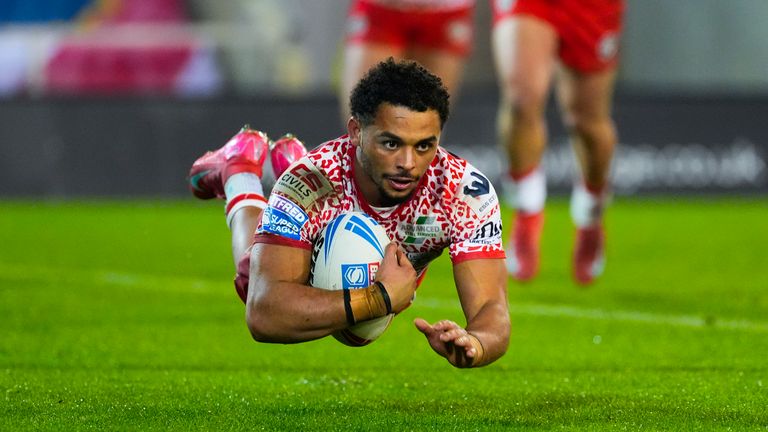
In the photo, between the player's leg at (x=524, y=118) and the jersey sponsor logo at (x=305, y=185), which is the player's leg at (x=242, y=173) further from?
the player's leg at (x=524, y=118)

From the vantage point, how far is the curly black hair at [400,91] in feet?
15.8

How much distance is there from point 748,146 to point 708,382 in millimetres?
11543

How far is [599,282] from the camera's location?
9.37 metres

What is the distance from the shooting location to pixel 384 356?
644cm

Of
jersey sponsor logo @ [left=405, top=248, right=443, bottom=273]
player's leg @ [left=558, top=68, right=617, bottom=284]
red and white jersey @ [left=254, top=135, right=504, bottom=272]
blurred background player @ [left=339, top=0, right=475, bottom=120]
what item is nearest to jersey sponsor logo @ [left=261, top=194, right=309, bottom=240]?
red and white jersey @ [left=254, top=135, right=504, bottom=272]

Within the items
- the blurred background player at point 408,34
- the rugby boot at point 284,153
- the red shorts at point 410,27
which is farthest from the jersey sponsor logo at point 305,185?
the red shorts at point 410,27

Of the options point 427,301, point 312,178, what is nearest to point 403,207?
point 312,178

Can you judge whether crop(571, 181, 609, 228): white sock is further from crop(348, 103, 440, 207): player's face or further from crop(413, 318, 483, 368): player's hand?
crop(413, 318, 483, 368): player's hand

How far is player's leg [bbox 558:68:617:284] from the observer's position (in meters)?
8.95

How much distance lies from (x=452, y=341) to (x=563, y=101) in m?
4.94

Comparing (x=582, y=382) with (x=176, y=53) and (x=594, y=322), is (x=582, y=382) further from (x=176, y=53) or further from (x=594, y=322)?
(x=176, y=53)

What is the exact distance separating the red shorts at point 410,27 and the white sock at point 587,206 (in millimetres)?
1166

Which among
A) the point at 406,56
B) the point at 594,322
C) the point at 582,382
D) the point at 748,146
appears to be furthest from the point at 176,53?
the point at 582,382

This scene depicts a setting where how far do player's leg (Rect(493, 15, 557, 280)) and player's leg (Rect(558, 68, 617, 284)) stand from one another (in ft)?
1.21
